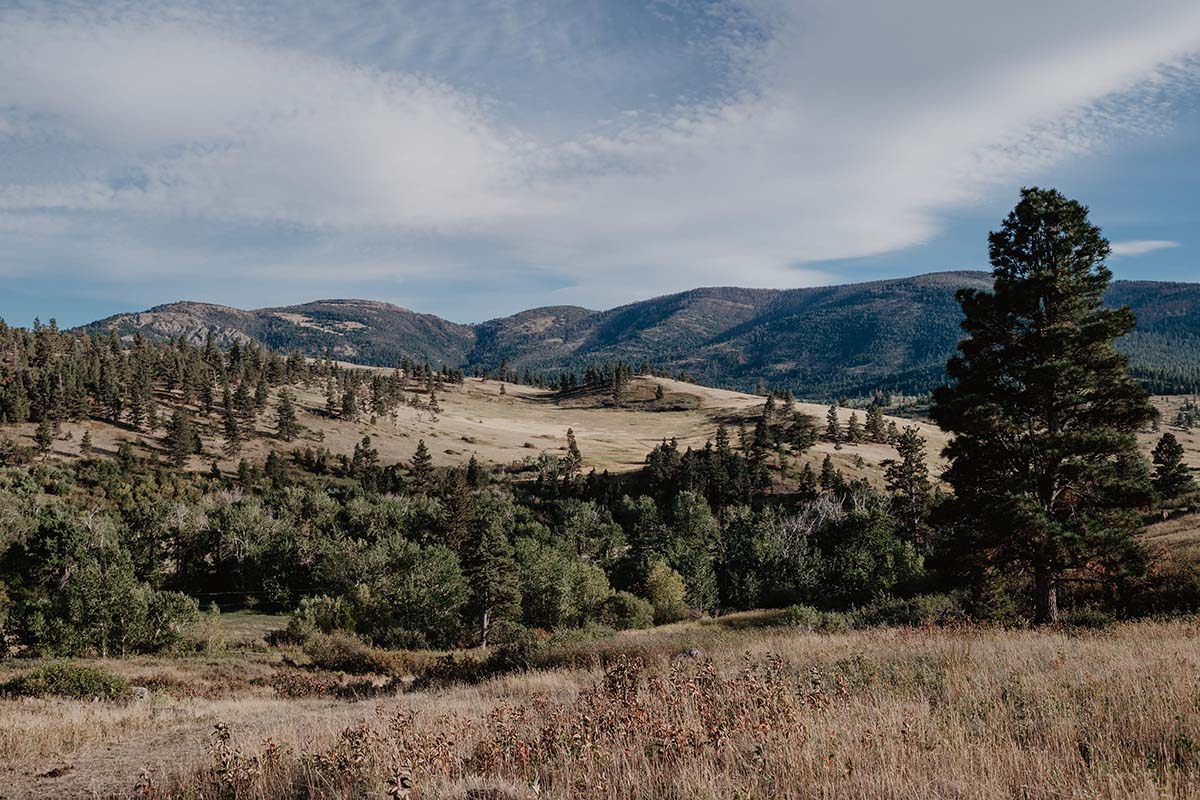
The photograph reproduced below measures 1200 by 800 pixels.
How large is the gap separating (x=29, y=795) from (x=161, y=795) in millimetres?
3700

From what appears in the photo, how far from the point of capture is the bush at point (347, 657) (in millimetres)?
34094

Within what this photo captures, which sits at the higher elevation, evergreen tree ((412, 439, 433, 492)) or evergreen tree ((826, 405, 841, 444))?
evergreen tree ((826, 405, 841, 444))

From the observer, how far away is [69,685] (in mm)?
18891

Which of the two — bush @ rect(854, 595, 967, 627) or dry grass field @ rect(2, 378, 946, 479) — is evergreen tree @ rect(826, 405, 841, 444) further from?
bush @ rect(854, 595, 967, 627)

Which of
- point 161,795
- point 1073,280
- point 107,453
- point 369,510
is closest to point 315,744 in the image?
point 161,795

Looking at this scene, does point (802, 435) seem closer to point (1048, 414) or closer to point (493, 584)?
point (493, 584)

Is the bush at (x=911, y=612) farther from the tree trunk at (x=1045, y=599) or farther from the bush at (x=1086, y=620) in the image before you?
the bush at (x=1086, y=620)

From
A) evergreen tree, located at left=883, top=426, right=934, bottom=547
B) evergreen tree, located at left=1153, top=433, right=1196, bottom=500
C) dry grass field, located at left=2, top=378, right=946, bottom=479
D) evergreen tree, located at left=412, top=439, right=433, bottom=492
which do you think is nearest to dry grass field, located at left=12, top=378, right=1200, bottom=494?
dry grass field, located at left=2, top=378, right=946, bottom=479

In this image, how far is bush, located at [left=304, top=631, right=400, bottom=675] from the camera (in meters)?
34.1

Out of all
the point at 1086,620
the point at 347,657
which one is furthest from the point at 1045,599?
the point at 347,657

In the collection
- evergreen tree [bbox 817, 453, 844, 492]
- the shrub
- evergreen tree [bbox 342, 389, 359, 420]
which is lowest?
the shrub

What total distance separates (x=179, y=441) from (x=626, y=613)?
90.7 metres

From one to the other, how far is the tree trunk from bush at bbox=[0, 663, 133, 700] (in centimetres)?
2803

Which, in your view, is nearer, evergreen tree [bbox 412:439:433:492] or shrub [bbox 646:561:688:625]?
shrub [bbox 646:561:688:625]
